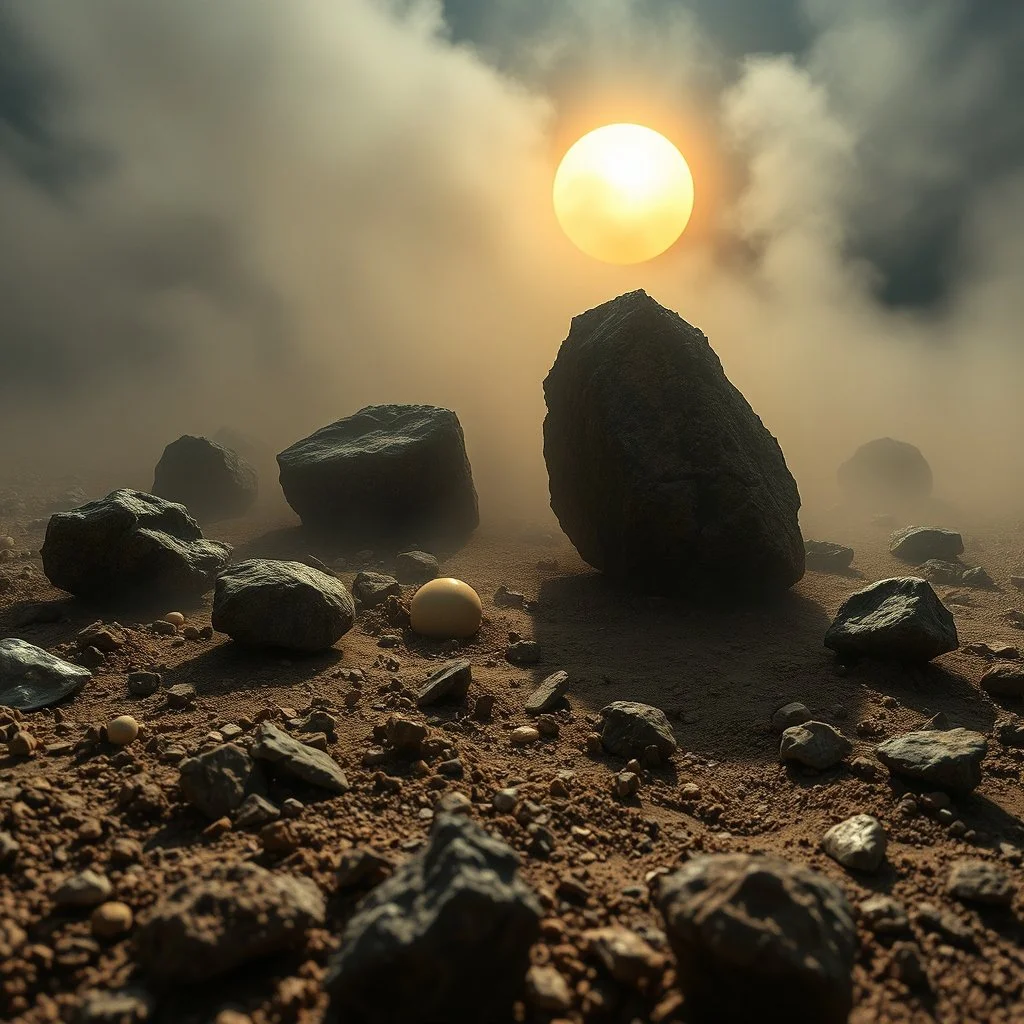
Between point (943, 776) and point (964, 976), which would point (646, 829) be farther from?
point (943, 776)

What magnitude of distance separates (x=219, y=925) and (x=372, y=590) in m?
4.43

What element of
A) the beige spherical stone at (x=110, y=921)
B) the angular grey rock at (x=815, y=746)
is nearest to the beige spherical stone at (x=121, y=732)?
the beige spherical stone at (x=110, y=921)

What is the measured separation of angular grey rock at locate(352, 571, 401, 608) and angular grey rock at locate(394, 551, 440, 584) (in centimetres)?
79

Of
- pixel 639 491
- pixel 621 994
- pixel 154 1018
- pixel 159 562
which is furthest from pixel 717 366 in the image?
pixel 154 1018

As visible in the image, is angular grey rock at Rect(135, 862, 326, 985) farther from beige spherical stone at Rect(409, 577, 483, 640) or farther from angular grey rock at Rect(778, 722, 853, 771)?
beige spherical stone at Rect(409, 577, 483, 640)

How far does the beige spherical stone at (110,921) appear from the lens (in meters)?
2.01

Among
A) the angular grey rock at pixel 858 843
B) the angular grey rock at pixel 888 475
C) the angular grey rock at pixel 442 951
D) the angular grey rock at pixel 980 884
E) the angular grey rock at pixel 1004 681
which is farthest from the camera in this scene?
the angular grey rock at pixel 888 475

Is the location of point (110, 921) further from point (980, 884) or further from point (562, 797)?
point (980, 884)

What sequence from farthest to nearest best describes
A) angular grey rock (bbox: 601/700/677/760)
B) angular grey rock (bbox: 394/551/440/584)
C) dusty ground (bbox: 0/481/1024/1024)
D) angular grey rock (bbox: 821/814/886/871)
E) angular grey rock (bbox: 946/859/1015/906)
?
angular grey rock (bbox: 394/551/440/584), angular grey rock (bbox: 601/700/677/760), angular grey rock (bbox: 821/814/886/871), angular grey rock (bbox: 946/859/1015/906), dusty ground (bbox: 0/481/1024/1024)

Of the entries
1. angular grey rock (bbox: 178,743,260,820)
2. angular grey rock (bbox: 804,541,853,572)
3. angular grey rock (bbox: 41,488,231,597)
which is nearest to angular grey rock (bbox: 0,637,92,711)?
angular grey rock (bbox: 178,743,260,820)

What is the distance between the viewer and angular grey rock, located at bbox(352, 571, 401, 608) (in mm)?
6238

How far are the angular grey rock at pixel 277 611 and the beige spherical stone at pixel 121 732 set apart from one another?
1.38 meters

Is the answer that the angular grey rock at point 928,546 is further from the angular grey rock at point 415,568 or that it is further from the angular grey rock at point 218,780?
the angular grey rock at point 218,780

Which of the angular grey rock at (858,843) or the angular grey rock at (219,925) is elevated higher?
the angular grey rock at (858,843)
